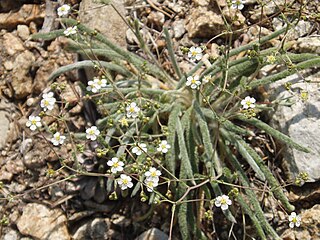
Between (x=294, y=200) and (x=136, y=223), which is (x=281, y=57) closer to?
(x=294, y=200)

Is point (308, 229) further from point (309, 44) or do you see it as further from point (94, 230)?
point (94, 230)

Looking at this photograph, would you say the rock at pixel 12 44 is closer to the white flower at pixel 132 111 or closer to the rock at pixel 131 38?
the rock at pixel 131 38

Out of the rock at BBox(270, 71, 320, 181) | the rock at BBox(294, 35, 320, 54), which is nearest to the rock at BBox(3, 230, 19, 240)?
the rock at BBox(270, 71, 320, 181)

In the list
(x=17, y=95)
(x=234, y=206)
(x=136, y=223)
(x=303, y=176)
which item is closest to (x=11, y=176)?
(x=17, y=95)

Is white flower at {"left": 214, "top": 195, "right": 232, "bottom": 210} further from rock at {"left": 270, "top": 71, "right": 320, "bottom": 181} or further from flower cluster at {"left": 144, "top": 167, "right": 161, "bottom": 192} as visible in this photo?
rock at {"left": 270, "top": 71, "right": 320, "bottom": 181}

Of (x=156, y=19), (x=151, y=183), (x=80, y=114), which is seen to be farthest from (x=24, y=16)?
(x=151, y=183)

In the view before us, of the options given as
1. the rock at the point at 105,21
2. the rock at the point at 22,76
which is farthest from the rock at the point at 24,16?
the rock at the point at 105,21
